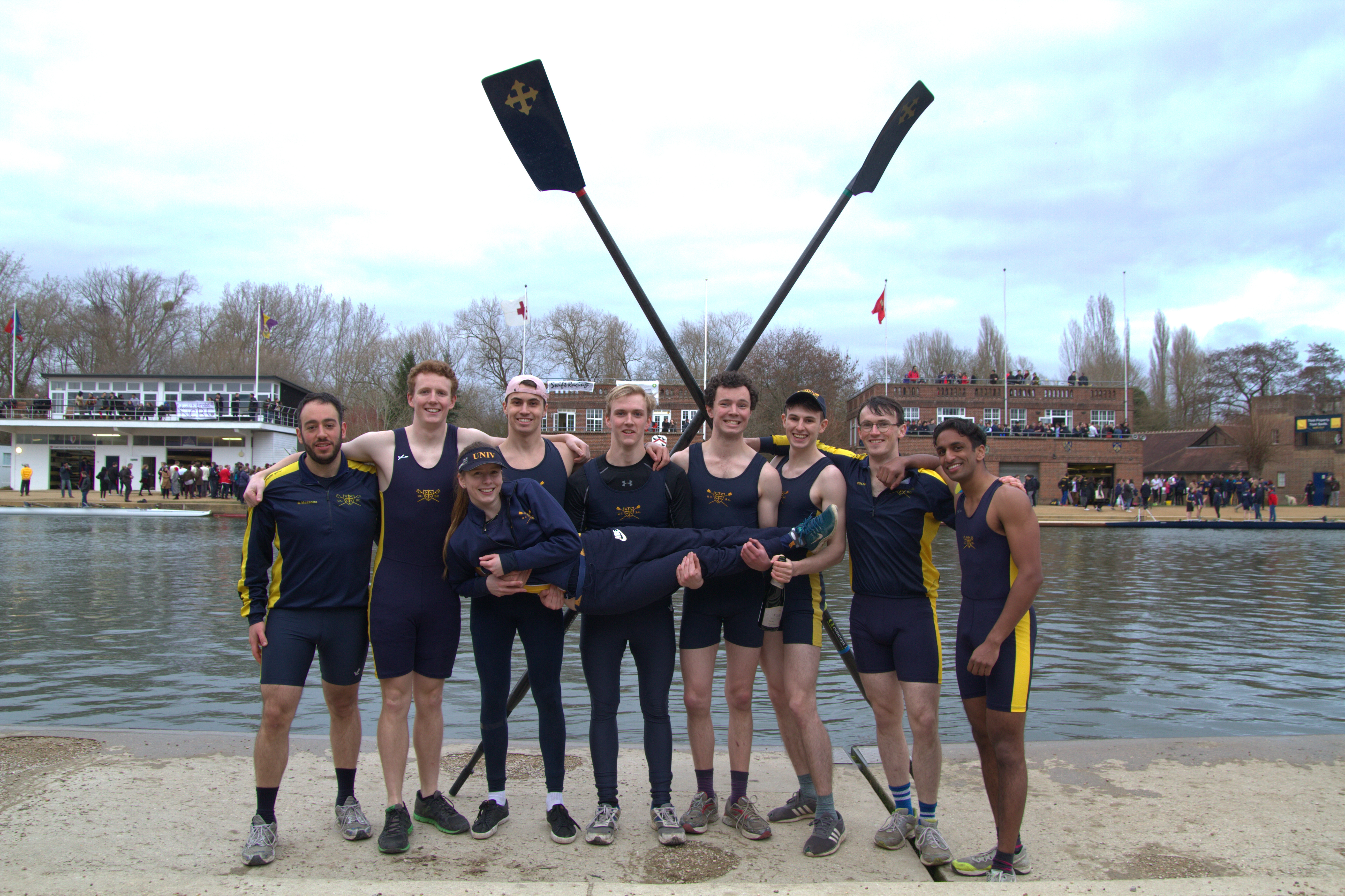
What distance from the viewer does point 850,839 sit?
376 centimetres

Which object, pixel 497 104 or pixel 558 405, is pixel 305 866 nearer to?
pixel 497 104

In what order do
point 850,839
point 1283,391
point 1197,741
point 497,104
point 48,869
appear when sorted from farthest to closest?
point 1283,391
point 1197,741
point 497,104
point 850,839
point 48,869

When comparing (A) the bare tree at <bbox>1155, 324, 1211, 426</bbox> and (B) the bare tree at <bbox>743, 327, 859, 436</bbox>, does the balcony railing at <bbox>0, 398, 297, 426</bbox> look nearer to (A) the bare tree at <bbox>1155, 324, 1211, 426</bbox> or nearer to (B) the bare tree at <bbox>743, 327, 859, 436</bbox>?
(B) the bare tree at <bbox>743, 327, 859, 436</bbox>

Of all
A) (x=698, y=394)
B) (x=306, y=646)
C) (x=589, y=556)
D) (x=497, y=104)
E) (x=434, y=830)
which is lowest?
(x=434, y=830)


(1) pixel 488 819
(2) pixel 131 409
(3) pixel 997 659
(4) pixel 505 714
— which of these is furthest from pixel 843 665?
(2) pixel 131 409

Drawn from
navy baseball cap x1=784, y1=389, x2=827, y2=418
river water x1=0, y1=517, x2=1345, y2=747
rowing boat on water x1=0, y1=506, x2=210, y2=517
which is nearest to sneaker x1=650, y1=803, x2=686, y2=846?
river water x1=0, y1=517, x2=1345, y2=747

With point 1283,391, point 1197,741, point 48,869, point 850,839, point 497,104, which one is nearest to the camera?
point 48,869

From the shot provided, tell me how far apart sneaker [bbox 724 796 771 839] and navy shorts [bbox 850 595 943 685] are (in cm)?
83

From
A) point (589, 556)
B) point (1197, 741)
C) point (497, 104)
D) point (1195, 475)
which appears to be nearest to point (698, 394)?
point (589, 556)

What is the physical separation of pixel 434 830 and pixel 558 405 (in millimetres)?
57249

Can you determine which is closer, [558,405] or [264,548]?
[264,548]

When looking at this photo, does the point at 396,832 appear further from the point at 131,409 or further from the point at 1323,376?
the point at 1323,376

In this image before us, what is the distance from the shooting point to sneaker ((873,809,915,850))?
3.67 metres

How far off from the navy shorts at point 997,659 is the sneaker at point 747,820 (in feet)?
3.53
